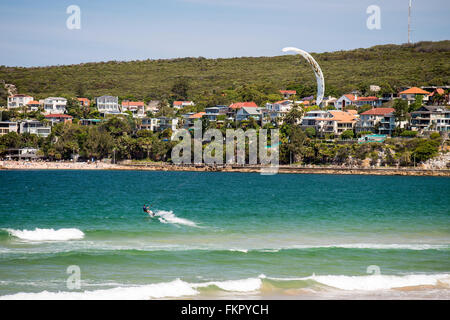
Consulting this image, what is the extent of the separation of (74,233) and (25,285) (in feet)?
26.3

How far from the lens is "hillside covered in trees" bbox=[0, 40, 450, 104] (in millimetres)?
102500

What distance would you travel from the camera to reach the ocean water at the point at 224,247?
14.2 meters

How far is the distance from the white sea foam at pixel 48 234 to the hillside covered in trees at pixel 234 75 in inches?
2728

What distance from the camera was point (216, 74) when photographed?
141m

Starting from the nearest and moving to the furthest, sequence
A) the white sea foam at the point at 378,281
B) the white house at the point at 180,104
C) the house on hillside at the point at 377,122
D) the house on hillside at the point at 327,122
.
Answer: the white sea foam at the point at 378,281 → the house on hillside at the point at 377,122 → the house on hillside at the point at 327,122 → the white house at the point at 180,104

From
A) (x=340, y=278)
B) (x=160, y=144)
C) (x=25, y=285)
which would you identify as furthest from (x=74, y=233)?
(x=160, y=144)

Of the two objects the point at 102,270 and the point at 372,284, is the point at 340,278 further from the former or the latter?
the point at 102,270

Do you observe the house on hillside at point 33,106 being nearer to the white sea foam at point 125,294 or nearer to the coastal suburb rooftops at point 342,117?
the coastal suburb rooftops at point 342,117

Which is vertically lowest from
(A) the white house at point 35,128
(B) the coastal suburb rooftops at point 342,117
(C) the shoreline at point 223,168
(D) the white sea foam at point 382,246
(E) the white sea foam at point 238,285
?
(C) the shoreline at point 223,168

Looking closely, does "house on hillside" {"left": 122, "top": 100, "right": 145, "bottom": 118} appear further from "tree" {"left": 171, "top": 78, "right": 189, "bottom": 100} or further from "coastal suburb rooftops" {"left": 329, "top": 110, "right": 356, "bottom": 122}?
"coastal suburb rooftops" {"left": 329, "top": 110, "right": 356, "bottom": 122}

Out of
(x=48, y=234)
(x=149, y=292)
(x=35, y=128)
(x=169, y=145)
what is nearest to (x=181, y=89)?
(x=35, y=128)

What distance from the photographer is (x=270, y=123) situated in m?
75.3

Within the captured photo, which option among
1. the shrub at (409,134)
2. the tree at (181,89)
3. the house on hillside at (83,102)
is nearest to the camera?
the shrub at (409,134)

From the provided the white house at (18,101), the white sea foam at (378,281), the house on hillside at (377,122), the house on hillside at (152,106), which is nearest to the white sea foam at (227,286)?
the white sea foam at (378,281)
